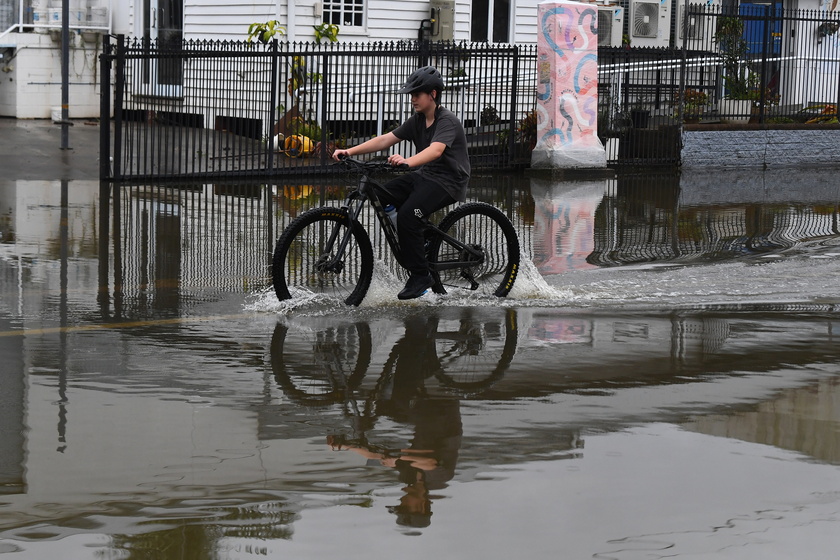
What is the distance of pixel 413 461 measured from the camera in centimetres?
527

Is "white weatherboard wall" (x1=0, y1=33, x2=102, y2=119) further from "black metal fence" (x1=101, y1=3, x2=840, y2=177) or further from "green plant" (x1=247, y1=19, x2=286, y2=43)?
"green plant" (x1=247, y1=19, x2=286, y2=43)

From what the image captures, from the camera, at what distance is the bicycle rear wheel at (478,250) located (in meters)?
8.72

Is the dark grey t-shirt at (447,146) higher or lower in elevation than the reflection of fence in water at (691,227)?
higher

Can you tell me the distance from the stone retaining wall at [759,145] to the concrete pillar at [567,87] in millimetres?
2348

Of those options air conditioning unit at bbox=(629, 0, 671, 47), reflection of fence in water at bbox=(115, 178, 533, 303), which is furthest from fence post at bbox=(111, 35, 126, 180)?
air conditioning unit at bbox=(629, 0, 671, 47)

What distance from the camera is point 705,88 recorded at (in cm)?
2181

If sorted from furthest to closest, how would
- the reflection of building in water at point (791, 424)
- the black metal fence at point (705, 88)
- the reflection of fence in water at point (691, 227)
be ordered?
the black metal fence at point (705, 88), the reflection of fence in water at point (691, 227), the reflection of building in water at point (791, 424)

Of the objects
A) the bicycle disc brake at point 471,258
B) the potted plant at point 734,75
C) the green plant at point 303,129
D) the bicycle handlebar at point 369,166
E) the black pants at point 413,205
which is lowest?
the bicycle disc brake at point 471,258

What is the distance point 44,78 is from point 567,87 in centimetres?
1269

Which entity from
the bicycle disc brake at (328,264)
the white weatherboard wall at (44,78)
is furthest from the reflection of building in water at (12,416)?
the white weatherboard wall at (44,78)

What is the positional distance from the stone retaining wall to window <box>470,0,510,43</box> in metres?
6.48

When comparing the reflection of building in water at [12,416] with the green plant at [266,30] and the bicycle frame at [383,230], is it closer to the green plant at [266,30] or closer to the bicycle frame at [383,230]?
the bicycle frame at [383,230]

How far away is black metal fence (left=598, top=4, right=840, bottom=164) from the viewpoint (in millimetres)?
20156

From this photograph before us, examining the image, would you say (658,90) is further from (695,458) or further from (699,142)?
(695,458)
